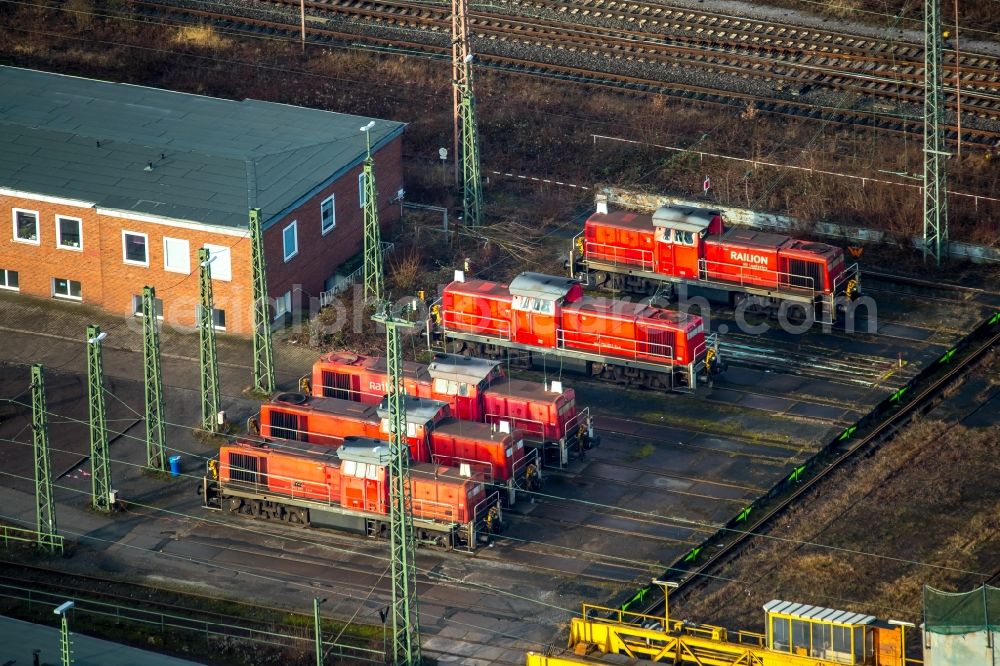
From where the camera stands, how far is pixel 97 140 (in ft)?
285

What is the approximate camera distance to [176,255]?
8231 centimetres

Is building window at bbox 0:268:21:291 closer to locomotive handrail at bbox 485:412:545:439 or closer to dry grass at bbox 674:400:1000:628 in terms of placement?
locomotive handrail at bbox 485:412:545:439

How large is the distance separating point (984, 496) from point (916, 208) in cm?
2033

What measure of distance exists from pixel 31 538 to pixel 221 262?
1494 centimetres

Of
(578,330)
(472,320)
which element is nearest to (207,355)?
(472,320)

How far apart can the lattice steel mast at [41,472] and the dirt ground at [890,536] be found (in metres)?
19.6

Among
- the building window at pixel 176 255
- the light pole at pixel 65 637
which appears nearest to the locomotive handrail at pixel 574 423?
the building window at pixel 176 255

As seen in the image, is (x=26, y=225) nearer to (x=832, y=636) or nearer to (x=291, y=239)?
(x=291, y=239)

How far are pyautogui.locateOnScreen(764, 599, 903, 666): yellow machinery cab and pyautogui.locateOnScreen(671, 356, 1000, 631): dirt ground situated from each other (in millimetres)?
6995

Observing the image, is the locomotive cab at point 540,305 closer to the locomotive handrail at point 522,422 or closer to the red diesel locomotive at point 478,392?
the red diesel locomotive at point 478,392

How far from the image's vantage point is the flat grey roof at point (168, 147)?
83188 millimetres

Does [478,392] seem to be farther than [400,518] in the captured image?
Yes

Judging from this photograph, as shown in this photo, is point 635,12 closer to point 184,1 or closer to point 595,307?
point 184,1

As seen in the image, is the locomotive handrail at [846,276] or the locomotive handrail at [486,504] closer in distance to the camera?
the locomotive handrail at [486,504]
